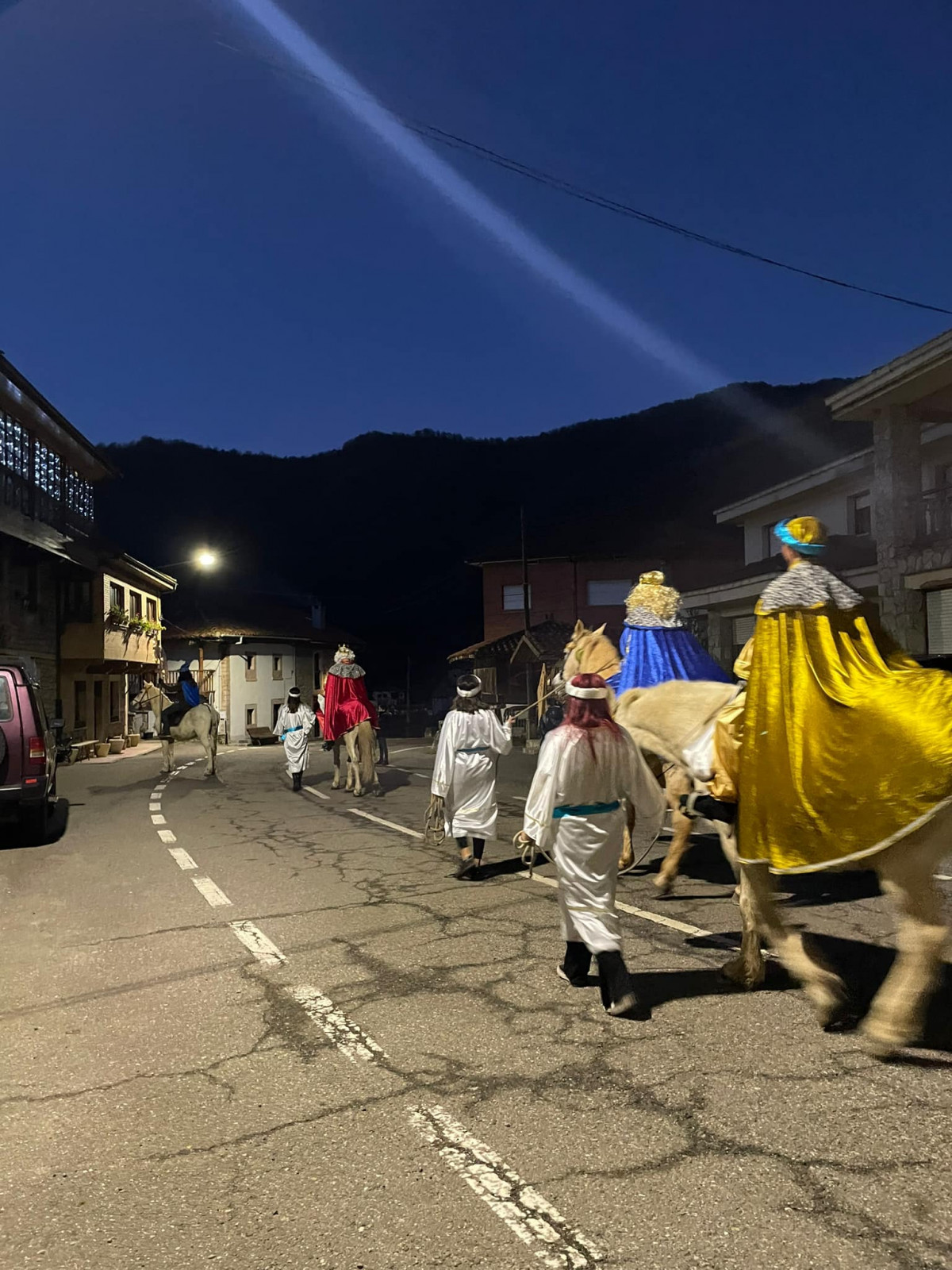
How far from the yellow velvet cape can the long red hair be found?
2.35 feet

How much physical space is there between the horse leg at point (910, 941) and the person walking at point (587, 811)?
45.8 inches

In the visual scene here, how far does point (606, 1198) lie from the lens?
2.77 meters

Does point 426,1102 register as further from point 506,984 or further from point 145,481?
point 145,481

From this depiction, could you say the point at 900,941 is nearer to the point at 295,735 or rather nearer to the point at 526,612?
the point at 295,735

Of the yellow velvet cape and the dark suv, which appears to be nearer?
the yellow velvet cape

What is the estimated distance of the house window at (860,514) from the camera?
77.5ft

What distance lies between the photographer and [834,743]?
4.07m

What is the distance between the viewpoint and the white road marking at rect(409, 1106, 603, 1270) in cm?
252

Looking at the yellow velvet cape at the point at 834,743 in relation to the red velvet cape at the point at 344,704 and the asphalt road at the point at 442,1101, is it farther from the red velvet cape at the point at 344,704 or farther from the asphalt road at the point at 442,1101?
the red velvet cape at the point at 344,704

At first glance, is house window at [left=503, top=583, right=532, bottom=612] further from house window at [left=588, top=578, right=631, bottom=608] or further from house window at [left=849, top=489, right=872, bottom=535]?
house window at [left=849, top=489, right=872, bottom=535]

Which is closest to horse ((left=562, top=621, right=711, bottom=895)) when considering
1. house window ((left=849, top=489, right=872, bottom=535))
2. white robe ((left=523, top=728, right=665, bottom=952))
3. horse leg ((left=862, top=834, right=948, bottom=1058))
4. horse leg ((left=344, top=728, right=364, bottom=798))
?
white robe ((left=523, top=728, right=665, bottom=952))

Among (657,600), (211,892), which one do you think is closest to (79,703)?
(211,892)

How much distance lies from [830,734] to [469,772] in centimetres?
443

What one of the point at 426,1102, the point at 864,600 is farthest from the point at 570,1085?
the point at 864,600
